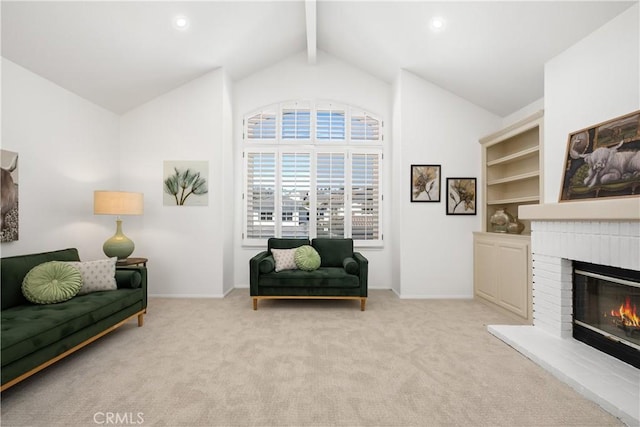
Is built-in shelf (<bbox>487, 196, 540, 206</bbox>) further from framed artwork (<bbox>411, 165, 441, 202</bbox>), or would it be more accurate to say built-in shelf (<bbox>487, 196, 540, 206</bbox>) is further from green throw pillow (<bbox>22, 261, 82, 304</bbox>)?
green throw pillow (<bbox>22, 261, 82, 304</bbox>)

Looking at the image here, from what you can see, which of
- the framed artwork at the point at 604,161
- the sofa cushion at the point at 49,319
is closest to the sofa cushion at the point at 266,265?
the sofa cushion at the point at 49,319

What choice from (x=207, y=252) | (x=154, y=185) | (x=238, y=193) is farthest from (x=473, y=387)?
(x=154, y=185)

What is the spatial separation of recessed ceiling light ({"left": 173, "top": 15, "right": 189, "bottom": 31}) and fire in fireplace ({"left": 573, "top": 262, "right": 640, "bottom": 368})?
4.76 m

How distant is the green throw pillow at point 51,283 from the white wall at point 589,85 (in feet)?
15.1

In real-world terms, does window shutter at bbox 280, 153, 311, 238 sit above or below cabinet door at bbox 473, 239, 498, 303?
above

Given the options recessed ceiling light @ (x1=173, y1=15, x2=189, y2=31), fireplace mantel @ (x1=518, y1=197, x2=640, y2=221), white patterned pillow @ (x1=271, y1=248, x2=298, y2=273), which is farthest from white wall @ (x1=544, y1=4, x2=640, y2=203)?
recessed ceiling light @ (x1=173, y1=15, x2=189, y2=31)

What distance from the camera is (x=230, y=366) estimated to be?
2502 mm

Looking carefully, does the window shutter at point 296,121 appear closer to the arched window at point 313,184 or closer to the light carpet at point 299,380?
the arched window at point 313,184

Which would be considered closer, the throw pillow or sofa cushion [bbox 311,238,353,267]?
the throw pillow

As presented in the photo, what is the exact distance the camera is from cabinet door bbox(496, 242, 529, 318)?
11.7 feet

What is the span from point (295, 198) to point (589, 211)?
12.1 ft

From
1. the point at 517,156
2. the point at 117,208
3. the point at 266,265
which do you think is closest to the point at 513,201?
the point at 517,156

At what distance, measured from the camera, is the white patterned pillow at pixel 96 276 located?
120 inches

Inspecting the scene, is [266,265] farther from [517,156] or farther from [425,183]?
[517,156]
